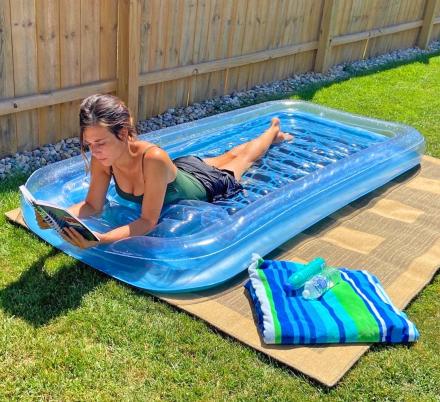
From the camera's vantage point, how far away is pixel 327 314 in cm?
323

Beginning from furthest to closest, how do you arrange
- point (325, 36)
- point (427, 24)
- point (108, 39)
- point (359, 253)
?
point (427, 24) < point (325, 36) < point (108, 39) < point (359, 253)

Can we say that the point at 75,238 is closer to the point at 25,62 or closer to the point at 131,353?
the point at 131,353

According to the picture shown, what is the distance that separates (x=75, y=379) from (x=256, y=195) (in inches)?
87.0

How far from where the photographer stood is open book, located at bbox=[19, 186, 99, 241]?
313cm

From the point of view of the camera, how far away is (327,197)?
14.9 feet

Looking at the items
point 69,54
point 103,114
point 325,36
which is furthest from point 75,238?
point 325,36

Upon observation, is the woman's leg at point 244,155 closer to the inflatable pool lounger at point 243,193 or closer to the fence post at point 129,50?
the inflatable pool lounger at point 243,193

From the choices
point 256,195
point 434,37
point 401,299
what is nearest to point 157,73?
point 256,195

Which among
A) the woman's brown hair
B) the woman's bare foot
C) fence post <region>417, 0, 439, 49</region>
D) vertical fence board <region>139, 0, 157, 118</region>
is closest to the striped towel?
the woman's brown hair

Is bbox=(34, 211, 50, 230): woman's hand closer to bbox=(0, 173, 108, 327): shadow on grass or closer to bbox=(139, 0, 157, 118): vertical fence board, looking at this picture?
bbox=(0, 173, 108, 327): shadow on grass

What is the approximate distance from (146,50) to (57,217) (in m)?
3.13

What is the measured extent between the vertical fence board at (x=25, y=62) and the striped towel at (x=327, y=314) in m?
2.60

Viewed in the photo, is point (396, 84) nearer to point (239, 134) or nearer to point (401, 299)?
point (239, 134)

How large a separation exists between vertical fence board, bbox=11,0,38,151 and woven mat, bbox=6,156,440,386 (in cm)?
125
